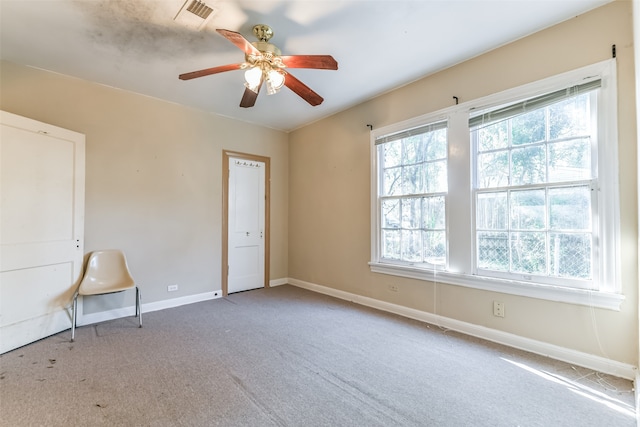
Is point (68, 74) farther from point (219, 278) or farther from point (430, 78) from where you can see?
point (430, 78)

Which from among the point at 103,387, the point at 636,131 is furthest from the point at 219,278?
the point at 636,131

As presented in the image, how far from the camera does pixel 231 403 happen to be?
1.76 meters

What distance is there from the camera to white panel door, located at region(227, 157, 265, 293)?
4.37m

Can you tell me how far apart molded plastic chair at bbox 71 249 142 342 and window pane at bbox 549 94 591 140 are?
168 inches

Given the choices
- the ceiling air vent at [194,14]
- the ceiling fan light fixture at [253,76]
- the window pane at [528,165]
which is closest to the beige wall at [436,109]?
the window pane at [528,165]

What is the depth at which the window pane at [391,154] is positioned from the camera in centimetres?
349

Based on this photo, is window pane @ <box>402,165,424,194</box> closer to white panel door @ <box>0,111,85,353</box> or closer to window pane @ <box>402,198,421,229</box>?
window pane @ <box>402,198,421,229</box>

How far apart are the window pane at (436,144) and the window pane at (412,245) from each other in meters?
0.87

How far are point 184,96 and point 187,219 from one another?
160cm

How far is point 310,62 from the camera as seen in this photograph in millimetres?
2131

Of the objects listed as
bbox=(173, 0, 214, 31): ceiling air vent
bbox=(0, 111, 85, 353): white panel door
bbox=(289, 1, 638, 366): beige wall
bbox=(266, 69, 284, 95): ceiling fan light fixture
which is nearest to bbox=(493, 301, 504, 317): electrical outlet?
bbox=(289, 1, 638, 366): beige wall

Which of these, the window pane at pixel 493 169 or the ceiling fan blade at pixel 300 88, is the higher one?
the ceiling fan blade at pixel 300 88

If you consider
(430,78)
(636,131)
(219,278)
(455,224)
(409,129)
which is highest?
(430,78)

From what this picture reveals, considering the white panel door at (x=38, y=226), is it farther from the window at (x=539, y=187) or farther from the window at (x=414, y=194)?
the window at (x=539, y=187)
